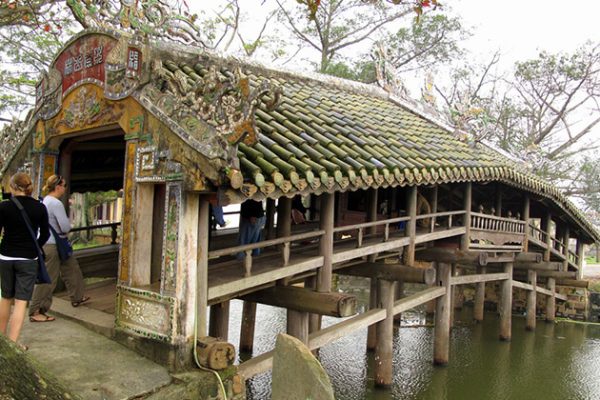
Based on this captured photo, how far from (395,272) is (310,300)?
244cm

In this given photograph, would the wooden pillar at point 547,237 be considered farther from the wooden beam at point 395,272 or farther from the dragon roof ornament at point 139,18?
the dragon roof ornament at point 139,18

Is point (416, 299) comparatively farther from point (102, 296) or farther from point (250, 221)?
point (102, 296)

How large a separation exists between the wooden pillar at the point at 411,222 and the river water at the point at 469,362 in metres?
2.56

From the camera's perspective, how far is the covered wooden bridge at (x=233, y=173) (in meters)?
4.63

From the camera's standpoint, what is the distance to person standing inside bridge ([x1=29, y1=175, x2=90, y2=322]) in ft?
19.3

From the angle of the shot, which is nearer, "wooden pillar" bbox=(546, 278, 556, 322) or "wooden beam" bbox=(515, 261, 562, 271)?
"wooden beam" bbox=(515, 261, 562, 271)

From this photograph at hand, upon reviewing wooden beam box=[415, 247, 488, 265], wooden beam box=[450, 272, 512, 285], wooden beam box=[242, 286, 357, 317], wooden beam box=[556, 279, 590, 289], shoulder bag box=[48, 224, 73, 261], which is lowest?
wooden beam box=[556, 279, 590, 289]

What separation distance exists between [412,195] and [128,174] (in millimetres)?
4551

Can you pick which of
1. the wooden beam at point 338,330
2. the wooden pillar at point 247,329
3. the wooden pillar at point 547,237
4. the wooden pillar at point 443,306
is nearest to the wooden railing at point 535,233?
the wooden pillar at point 547,237

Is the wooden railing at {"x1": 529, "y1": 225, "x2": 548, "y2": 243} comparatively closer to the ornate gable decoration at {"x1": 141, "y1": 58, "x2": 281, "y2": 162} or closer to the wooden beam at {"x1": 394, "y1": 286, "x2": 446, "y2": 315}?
the wooden beam at {"x1": 394, "y1": 286, "x2": 446, "y2": 315}

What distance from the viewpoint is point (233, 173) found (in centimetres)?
422

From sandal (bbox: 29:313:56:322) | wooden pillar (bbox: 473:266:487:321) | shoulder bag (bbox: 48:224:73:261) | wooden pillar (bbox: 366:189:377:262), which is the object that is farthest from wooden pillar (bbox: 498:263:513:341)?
sandal (bbox: 29:313:56:322)

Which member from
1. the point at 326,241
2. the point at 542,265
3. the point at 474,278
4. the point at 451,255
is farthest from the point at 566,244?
the point at 326,241

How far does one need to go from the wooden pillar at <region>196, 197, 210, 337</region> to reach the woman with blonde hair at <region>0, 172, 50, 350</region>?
4.79 feet
